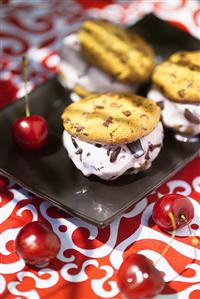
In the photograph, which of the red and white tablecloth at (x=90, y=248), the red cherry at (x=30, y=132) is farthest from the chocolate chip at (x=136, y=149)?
the red cherry at (x=30, y=132)

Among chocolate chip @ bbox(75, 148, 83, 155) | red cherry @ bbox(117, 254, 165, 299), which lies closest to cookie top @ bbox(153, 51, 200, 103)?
→ chocolate chip @ bbox(75, 148, 83, 155)

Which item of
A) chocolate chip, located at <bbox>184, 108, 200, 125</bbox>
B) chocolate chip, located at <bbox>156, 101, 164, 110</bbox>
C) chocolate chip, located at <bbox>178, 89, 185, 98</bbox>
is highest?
chocolate chip, located at <bbox>178, 89, 185, 98</bbox>

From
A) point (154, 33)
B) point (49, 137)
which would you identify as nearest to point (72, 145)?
point (49, 137)

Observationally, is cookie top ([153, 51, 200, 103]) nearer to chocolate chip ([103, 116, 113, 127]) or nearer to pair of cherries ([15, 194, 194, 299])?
chocolate chip ([103, 116, 113, 127])

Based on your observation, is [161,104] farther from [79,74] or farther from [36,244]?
[36,244]

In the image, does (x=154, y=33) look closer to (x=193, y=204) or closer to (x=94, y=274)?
(x=193, y=204)

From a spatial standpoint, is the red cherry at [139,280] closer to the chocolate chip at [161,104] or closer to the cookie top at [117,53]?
the chocolate chip at [161,104]
